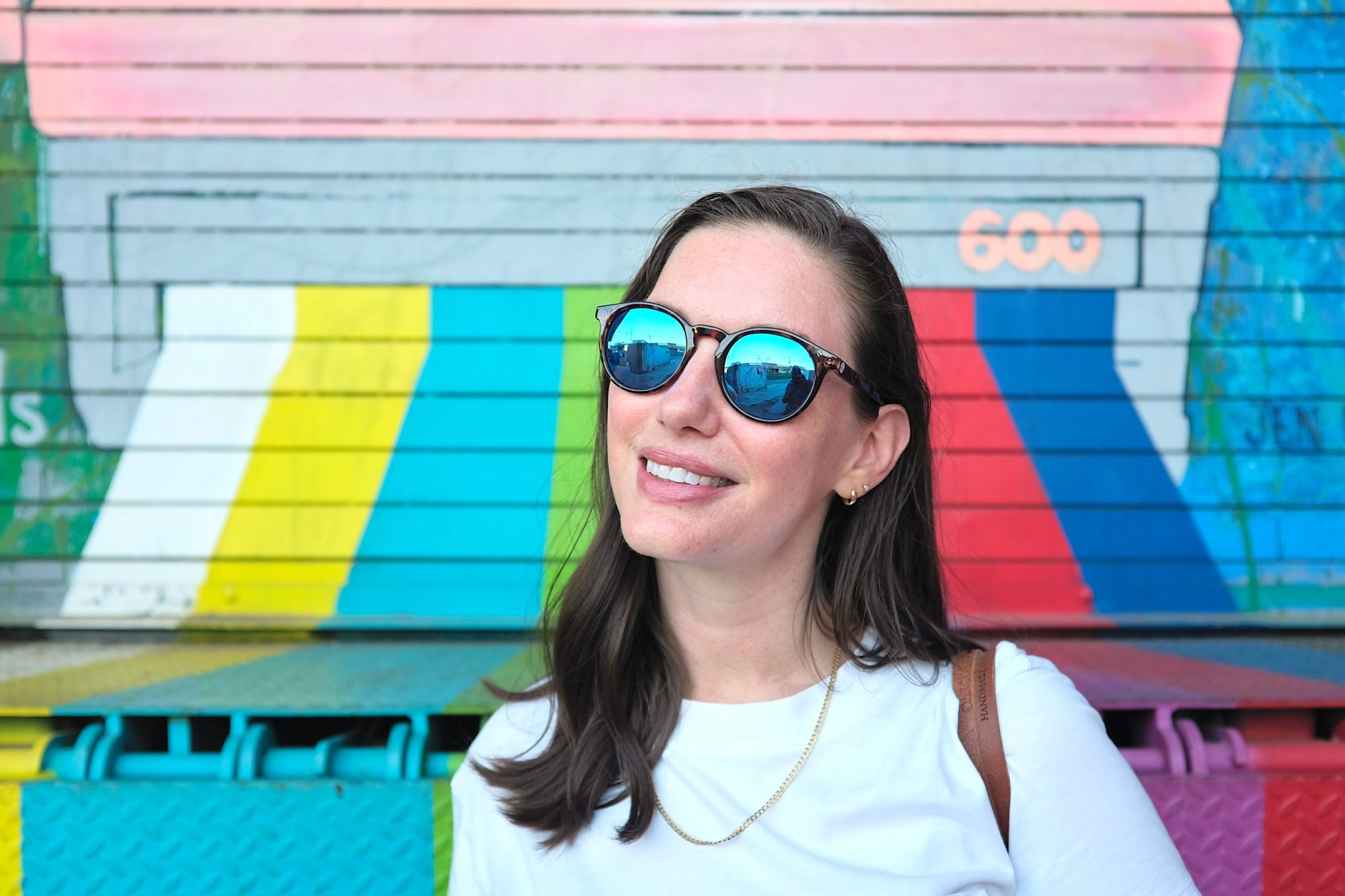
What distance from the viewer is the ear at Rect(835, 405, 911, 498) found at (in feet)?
5.56

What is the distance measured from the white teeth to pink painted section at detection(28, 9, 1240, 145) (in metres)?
2.17

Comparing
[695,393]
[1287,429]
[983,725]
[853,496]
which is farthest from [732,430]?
[1287,429]

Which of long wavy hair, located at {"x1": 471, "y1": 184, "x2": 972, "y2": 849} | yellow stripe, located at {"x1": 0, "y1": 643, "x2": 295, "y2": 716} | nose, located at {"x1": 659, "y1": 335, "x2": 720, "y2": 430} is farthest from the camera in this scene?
yellow stripe, located at {"x1": 0, "y1": 643, "x2": 295, "y2": 716}

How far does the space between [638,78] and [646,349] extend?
215 centimetres

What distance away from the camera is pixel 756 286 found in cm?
157

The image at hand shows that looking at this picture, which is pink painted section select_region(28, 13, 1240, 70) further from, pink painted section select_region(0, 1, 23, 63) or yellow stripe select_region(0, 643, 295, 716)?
yellow stripe select_region(0, 643, 295, 716)

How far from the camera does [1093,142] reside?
11.2ft

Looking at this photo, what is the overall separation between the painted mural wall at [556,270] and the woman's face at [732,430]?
1.83 m

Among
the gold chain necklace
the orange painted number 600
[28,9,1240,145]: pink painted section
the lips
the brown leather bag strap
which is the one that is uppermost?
[28,9,1240,145]: pink painted section

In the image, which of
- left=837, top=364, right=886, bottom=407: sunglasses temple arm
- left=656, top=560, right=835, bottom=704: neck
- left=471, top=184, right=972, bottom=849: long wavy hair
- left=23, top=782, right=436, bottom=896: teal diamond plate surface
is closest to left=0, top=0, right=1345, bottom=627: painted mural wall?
left=23, top=782, right=436, bottom=896: teal diamond plate surface

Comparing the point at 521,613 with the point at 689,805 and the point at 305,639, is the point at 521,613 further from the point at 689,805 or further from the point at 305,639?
the point at 689,805

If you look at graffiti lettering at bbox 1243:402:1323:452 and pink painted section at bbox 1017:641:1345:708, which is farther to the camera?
graffiti lettering at bbox 1243:402:1323:452

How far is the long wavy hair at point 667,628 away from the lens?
1.62 meters

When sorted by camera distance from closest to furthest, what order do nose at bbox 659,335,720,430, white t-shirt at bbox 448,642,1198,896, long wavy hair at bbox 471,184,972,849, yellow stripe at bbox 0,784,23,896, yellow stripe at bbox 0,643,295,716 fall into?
white t-shirt at bbox 448,642,1198,896 → nose at bbox 659,335,720,430 → long wavy hair at bbox 471,184,972,849 → yellow stripe at bbox 0,784,23,896 → yellow stripe at bbox 0,643,295,716
